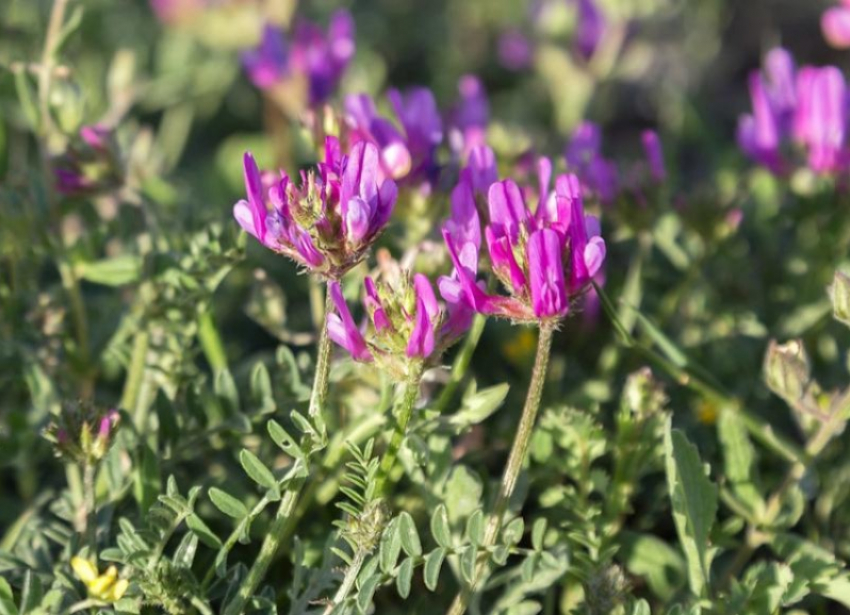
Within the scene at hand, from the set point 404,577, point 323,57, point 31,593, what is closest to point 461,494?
point 404,577

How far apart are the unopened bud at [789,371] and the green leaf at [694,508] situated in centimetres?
19

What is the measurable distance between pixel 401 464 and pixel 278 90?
1636mm

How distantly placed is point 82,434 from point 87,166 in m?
0.79

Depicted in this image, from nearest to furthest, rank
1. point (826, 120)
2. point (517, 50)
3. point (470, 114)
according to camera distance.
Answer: point (826, 120), point (470, 114), point (517, 50)

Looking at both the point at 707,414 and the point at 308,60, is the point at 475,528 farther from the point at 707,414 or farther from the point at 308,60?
the point at 308,60

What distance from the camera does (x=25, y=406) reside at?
244 cm

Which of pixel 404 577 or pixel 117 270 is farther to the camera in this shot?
pixel 117 270

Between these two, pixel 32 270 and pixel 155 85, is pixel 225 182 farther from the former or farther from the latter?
pixel 32 270

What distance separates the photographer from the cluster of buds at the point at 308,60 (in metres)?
3.15

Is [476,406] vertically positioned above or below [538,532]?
above

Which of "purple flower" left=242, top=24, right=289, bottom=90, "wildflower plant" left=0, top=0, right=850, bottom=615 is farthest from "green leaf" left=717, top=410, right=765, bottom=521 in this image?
"purple flower" left=242, top=24, right=289, bottom=90

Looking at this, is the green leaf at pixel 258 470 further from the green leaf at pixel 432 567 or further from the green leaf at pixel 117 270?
the green leaf at pixel 117 270

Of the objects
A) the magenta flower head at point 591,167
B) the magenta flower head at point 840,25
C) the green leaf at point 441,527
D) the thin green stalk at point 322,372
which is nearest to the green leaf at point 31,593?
the thin green stalk at point 322,372

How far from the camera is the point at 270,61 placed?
325 centimetres
